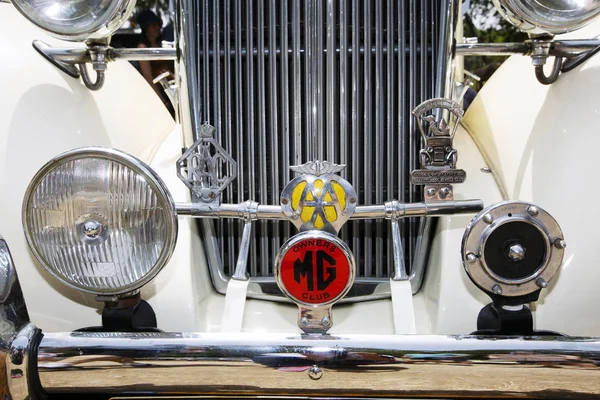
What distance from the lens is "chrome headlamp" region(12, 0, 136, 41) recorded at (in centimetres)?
133

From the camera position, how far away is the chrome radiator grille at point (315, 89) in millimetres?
1635

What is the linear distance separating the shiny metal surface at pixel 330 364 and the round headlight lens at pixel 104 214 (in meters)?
0.16

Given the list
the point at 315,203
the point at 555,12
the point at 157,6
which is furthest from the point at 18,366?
the point at 157,6

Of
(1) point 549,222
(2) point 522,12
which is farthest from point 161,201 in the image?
(2) point 522,12

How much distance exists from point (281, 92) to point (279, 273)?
673mm

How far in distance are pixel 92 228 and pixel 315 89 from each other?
74cm

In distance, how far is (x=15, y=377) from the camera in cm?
110

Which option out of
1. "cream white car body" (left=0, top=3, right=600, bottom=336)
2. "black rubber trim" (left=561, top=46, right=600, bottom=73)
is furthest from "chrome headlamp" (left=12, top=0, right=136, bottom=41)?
"black rubber trim" (left=561, top=46, right=600, bottom=73)

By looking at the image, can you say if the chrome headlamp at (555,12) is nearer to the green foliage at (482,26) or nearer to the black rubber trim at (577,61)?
the black rubber trim at (577,61)

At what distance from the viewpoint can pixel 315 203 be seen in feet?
3.94

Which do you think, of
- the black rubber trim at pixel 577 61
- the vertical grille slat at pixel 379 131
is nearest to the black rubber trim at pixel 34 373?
the vertical grille slat at pixel 379 131

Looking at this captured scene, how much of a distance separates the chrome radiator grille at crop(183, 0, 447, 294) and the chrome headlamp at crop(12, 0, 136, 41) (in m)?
0.29

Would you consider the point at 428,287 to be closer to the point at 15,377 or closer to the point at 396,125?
the point at 396,125

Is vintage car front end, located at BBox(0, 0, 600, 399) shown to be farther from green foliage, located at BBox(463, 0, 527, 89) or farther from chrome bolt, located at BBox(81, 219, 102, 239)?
green foliage, located at BBox(463, 0, 527, 89)
